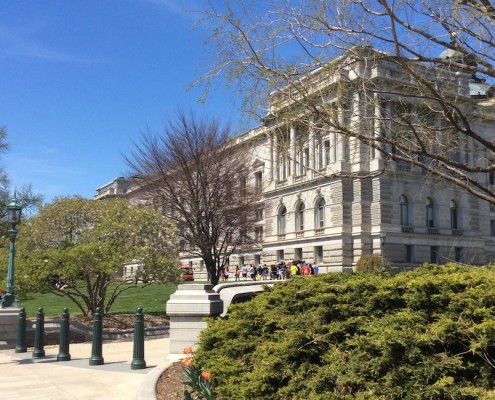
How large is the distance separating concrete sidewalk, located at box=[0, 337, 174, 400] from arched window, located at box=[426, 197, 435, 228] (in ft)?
148

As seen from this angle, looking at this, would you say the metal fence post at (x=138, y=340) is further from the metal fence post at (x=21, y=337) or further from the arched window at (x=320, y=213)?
the arched window at (x=320, y=213)

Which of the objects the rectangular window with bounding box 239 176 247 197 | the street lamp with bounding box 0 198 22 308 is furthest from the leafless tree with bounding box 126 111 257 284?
the street lamp with bounding box 0 198 22 308

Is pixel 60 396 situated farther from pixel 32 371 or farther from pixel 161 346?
pixel 161 346

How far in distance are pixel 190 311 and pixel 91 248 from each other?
922cm

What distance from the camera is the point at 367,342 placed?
4629mm

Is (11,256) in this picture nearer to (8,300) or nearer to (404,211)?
(8,300)

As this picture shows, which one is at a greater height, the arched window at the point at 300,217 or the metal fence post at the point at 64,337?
the arched window at the point at 300,217

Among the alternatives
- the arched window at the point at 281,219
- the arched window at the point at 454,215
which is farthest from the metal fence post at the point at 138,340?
the arched window at the point at 454,215

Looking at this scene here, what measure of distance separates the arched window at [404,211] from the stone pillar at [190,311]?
4480 centimetres

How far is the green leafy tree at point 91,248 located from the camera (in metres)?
18.0

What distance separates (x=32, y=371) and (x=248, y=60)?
7253 millimetres

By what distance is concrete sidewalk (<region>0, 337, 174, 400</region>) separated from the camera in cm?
793

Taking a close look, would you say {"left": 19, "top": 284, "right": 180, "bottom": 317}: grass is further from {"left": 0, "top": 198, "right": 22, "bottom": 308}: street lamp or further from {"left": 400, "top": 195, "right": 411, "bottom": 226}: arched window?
{"left": 400, "top": 195, "right": 411, "bottom": 226}: arched window

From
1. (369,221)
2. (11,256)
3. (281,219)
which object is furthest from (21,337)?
(281,219)
